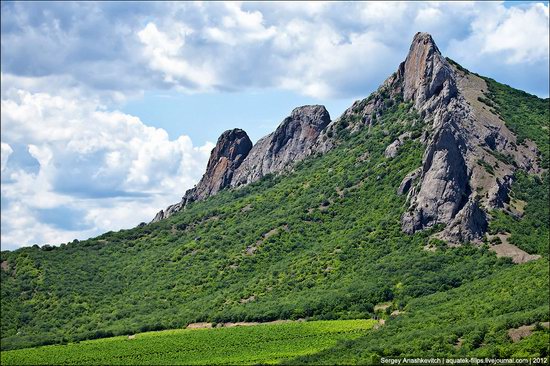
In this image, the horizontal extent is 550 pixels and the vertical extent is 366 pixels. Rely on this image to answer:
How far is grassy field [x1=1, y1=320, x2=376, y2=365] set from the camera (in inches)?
5354

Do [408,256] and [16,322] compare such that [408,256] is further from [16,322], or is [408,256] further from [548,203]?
[16,322]

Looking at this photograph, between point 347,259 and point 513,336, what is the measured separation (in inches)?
2739

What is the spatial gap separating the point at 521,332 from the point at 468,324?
11311 mm

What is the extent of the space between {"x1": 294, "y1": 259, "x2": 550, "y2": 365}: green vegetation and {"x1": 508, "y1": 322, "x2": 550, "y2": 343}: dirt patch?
0.77 m

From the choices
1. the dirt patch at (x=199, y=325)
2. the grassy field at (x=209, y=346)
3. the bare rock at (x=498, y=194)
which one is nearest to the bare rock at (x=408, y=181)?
the bare rock at (x=498, y=194)

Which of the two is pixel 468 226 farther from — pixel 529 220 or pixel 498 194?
pixel 529 220

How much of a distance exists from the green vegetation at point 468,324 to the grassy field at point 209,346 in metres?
8.42

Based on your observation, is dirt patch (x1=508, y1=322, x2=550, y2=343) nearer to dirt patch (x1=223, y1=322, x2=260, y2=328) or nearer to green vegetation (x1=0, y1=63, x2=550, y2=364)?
green vegetation (x1=0, y1=63, x2=550, y2=364)

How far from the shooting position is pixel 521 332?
118438 mm

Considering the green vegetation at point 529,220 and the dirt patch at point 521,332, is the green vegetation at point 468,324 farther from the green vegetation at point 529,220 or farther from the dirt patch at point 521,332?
the green vegetation at point 529,220

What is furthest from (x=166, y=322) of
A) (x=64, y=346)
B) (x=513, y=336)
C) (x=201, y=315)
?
(x=513, y=336)

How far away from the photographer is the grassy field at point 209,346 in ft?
446

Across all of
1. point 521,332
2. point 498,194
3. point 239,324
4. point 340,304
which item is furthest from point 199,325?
point 521,332

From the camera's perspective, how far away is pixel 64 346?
162 meters
